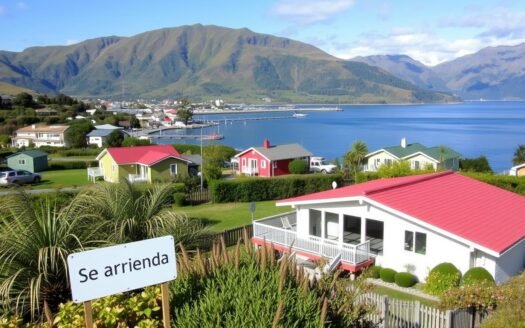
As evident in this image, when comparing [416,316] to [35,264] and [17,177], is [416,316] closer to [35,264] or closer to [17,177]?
[35,264]

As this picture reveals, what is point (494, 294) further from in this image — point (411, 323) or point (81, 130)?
point (81, 130)

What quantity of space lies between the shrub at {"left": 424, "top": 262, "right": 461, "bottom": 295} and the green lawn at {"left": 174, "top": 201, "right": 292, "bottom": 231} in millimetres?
12766

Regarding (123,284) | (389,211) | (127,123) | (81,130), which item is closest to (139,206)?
(123,284)

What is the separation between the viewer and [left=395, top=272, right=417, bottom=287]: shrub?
16.1m

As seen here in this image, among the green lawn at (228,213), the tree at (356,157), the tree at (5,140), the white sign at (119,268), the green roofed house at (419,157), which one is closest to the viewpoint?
the white sign at (119,268)

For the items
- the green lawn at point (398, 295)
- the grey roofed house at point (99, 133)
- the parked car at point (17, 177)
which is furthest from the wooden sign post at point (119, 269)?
the grey roofed house at point (99, 133)

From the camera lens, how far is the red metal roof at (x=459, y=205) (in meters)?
15.8

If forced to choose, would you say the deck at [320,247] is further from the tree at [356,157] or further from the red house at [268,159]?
the tree at [356,157]

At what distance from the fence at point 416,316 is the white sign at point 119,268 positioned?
6.79m

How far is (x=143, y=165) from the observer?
141ft

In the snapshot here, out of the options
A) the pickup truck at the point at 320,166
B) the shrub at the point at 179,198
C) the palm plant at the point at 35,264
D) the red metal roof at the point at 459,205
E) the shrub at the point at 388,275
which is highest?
the palm plant at the point at 35,264

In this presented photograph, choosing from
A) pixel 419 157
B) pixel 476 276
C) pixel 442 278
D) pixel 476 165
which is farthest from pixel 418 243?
pixel 476 165

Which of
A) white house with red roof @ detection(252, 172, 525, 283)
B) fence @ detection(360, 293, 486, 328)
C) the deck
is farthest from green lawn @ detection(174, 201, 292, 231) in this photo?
fence @ detection(360, 293, 486, 328)

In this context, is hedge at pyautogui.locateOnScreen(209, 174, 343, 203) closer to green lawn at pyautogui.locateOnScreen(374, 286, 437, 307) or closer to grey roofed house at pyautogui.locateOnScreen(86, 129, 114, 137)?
green lawn at pyautogui.locateOnScreen(374, 286, 437, 307)
